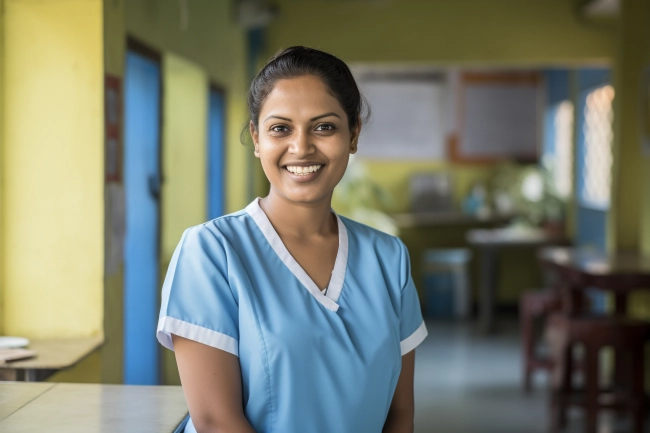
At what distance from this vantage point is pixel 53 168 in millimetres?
3021

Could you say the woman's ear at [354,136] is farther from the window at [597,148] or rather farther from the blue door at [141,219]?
the window at [597,148]

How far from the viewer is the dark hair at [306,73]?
5.47 feet

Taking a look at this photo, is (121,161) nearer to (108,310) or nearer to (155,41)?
(108,310)

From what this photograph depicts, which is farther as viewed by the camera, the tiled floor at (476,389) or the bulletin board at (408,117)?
the bulletin board at (408,117)

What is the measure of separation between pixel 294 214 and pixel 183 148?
3.29 metres

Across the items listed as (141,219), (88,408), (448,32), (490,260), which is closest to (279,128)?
(88,408)

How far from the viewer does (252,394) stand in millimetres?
1567

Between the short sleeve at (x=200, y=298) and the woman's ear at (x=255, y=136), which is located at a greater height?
the woman's ear at (x=255, y=136)

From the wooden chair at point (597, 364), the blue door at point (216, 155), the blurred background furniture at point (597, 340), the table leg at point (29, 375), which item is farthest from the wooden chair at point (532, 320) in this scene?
the table leg at point (29, 375)

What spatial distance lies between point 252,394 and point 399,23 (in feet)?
18.6

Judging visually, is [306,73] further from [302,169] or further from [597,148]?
[597,148]

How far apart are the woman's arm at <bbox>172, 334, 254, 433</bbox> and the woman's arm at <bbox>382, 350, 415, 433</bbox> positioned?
35 cm

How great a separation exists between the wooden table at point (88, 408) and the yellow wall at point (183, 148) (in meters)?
2.53

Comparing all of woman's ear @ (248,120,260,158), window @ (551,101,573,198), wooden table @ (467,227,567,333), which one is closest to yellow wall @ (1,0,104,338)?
woman's ear @ (248,120,260,158)
